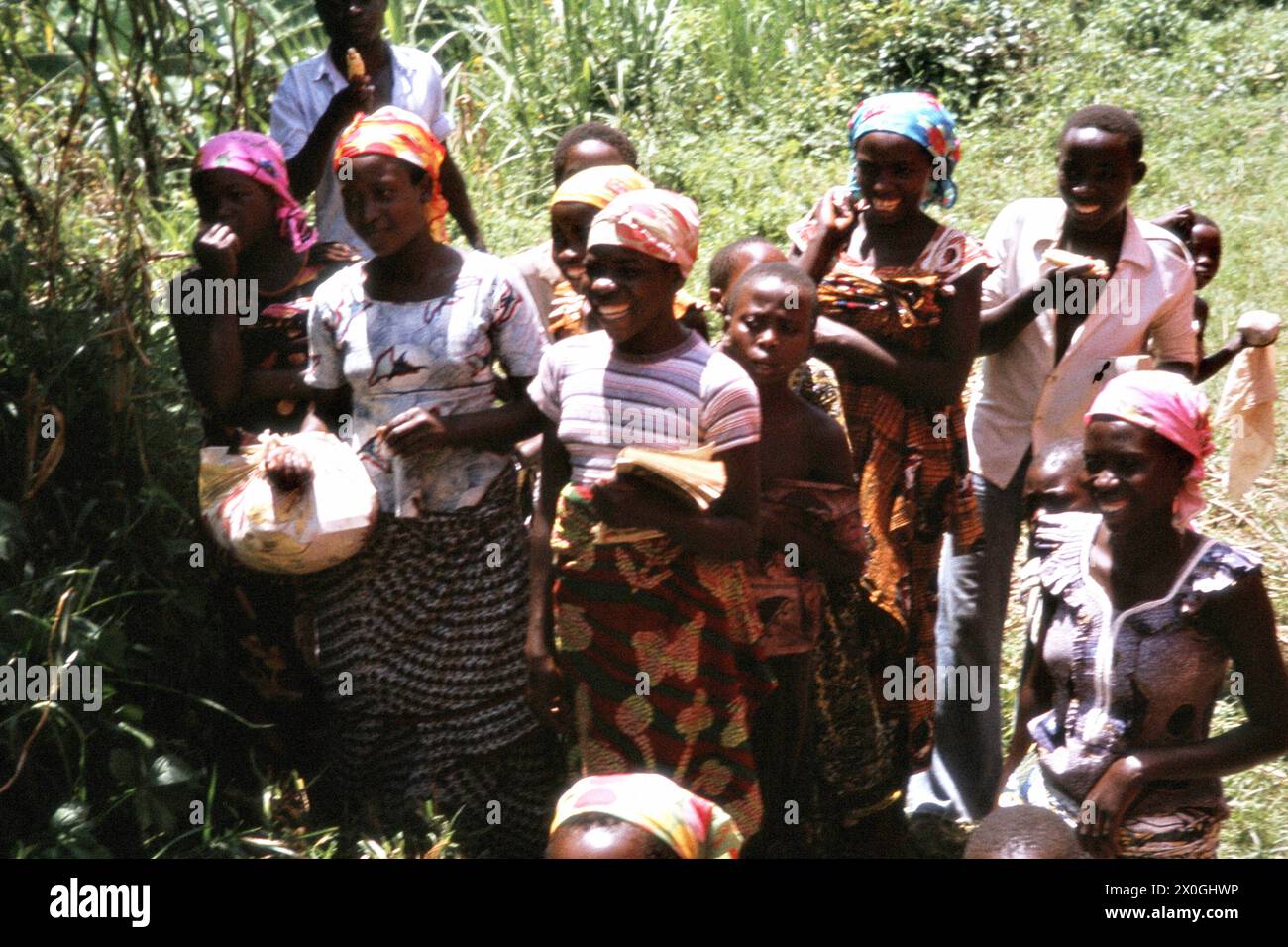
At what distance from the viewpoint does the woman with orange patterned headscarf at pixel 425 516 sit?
3.89m

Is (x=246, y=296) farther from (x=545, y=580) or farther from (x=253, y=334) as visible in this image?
(x=545, y=580)

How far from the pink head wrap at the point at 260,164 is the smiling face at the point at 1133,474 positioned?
201cm

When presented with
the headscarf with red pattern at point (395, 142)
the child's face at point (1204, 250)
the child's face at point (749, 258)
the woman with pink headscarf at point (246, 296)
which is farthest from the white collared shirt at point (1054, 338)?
the woman with pink headscarf at point (246, 296)

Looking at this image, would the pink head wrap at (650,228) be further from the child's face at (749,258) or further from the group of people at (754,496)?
the child's face at (749,258)

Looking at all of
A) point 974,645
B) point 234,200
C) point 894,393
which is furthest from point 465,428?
point 974,645

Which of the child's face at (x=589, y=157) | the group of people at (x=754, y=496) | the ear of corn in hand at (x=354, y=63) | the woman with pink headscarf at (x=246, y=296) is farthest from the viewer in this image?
the ear of corn in hand at (x=354, y=63)

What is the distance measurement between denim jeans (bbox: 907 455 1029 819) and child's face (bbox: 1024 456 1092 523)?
240 mm

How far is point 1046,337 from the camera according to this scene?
4.30 m

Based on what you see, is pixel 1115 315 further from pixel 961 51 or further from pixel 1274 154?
pixel 961 51

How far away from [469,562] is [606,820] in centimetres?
137

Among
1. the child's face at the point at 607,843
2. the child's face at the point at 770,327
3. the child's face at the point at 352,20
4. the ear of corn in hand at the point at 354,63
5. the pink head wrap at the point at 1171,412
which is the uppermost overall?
the child's face at the point at 352,20

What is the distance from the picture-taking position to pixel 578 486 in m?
3.54

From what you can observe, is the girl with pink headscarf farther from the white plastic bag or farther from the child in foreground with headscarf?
the child in foreground with headscarf

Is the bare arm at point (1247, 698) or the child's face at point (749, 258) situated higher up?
the child's face at point (749, 258)
